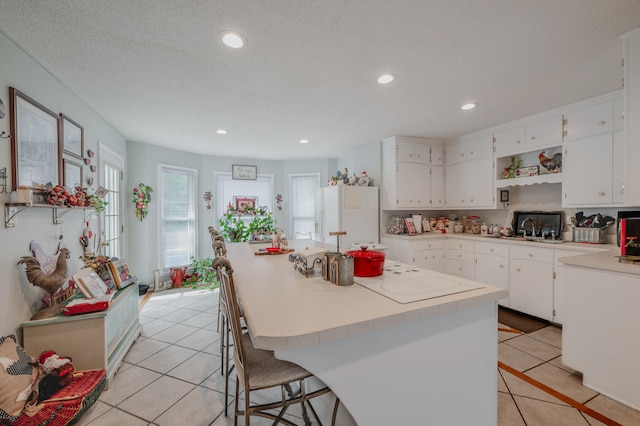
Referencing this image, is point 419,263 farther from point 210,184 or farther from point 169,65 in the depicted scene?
point 210,184

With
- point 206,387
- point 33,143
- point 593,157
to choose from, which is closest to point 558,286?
point 593,157

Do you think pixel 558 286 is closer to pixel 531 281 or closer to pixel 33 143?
pixel 531 281

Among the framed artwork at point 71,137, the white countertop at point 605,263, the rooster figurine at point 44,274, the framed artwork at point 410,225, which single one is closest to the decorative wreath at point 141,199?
the framed artwork at point 71,137

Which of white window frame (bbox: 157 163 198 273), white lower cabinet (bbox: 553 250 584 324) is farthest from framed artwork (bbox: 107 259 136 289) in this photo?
white lower cabinet (bbox: 553 250 584 324)

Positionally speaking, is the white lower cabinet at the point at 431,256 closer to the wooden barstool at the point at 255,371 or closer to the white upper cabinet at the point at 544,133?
the white upper cabinet at the point at 544,133

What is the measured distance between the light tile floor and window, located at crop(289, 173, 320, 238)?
3.07 meters

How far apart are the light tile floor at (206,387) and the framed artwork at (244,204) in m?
2.76

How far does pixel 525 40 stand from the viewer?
1746mm

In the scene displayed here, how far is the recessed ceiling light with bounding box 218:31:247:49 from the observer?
64.9 inches

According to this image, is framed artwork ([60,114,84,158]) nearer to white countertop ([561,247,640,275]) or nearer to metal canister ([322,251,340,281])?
metal canister ([322,251,340,281])

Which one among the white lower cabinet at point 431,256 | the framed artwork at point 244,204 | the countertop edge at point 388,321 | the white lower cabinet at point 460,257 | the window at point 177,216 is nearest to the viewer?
the countertop edge at point 388,321

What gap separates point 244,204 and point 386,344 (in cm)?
482

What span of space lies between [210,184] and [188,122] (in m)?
2.05

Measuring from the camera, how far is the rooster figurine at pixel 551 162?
3106 mm
